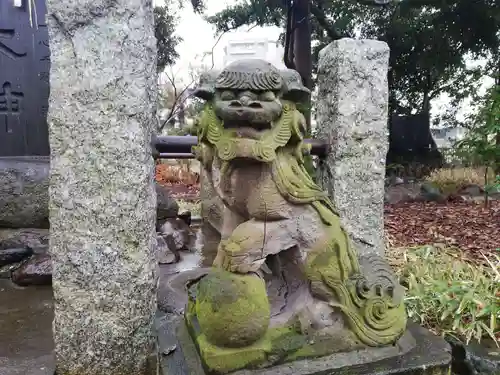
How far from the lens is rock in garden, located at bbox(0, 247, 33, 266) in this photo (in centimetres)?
353

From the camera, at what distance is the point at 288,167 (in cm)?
159

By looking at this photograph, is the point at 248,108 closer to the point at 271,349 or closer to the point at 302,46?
the point at 271,349

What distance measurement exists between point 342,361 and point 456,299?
1.18 m

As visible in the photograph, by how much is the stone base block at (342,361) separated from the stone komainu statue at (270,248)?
0.03 metres

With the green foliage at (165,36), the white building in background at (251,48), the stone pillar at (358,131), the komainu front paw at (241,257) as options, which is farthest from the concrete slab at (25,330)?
the white building in background at (251,48)

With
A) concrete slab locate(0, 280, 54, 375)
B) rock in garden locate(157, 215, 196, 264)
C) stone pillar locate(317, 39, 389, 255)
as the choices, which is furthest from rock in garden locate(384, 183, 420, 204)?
concrete slab locate(0, 280, 54, 375)

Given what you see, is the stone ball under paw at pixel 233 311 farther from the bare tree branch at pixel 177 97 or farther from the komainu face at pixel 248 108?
the bare tree branch at pixel 177 97

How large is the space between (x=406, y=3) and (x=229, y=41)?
11.6 feet

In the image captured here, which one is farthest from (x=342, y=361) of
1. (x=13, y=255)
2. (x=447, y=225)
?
(x=447, y=225)

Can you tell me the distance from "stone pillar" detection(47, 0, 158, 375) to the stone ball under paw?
0.61 meters

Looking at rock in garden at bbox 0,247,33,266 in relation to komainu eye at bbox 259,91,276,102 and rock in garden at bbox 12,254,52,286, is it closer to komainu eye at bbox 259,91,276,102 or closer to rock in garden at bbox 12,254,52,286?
rock in garden at bbox 12,254,52,286

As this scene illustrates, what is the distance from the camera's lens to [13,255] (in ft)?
11.7

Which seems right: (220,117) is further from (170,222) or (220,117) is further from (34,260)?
(170,222)

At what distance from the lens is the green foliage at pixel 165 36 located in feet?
26.9
